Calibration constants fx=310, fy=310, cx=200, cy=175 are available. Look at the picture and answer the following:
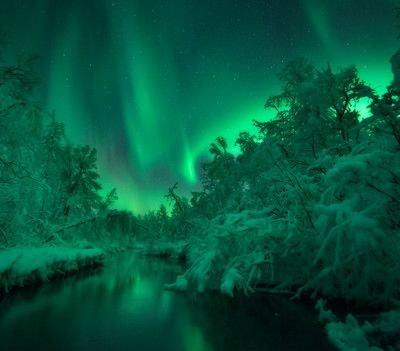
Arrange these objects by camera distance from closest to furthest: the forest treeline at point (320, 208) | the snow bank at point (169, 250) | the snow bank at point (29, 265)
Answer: the forest treeline at point (320, 208)
the snow bank at point (29, 265)
the snow bank at point (169, 250)

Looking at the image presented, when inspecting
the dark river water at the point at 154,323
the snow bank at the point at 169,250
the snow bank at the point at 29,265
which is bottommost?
the dark river water at the point at 154,323

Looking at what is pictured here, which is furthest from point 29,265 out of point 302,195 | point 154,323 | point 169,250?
point 169,250

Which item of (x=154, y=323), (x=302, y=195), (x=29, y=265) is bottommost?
(x=154, y=323)

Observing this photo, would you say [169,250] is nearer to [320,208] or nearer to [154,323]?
[154,323]

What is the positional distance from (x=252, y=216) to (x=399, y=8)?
26.0 feet

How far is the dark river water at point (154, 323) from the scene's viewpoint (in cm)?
618

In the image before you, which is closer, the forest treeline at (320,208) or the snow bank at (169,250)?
the forest treeline at (320,208)

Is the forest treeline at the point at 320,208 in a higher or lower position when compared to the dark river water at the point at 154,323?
A: higher

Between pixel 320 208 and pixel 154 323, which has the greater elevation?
pixel 320 208

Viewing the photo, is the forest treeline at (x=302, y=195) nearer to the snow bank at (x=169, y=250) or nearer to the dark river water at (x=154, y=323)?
the dark river water at (x=154, y=323)

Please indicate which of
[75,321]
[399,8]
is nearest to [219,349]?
[75,321]

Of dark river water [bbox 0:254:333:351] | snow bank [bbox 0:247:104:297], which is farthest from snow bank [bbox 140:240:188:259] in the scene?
dark river water [bbox 0:254:333:351]

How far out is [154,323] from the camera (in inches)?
312

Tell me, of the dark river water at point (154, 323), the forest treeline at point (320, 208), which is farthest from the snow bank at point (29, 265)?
the forest treeline at point (320, 208)
